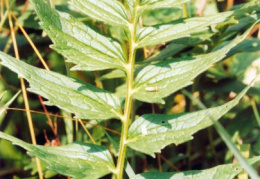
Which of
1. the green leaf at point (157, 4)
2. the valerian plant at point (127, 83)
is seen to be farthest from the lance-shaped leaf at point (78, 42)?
the green leaf at point (157, 4)

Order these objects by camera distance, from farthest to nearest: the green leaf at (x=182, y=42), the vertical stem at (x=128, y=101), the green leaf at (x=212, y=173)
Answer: the green leaf at (x=182, y=42), the vertical stem at (x=128, y=101), the green leaf at (x=212, y=173)

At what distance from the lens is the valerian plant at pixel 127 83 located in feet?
3.36

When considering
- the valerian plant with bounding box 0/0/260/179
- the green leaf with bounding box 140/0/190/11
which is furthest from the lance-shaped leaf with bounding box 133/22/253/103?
the green leaf with bounding box 140/0/190/11

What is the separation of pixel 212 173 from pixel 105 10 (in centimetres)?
55

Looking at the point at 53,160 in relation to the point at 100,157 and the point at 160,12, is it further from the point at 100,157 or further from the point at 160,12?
the point at 160,12

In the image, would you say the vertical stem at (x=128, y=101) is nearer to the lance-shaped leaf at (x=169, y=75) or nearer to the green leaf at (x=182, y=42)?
the lance-shaped leaf at (x=169, y=75)

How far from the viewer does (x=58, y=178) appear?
153 cm

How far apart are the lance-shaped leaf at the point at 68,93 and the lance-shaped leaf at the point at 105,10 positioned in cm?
20

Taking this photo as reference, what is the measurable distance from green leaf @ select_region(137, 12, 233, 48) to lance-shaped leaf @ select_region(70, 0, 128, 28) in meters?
0.07

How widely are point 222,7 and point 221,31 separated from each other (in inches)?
32.0

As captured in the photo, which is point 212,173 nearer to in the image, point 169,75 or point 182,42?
point 169,75

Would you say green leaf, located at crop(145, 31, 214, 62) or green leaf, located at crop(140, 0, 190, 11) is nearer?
green leaf, located at crop(140, 0, 190, 11)

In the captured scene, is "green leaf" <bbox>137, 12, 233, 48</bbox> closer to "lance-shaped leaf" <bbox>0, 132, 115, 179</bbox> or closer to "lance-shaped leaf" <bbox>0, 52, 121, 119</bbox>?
"lance-shaped leaf" <bbox>0, 52, 121, 119</bbox>

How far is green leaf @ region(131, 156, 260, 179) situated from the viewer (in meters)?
0.98
